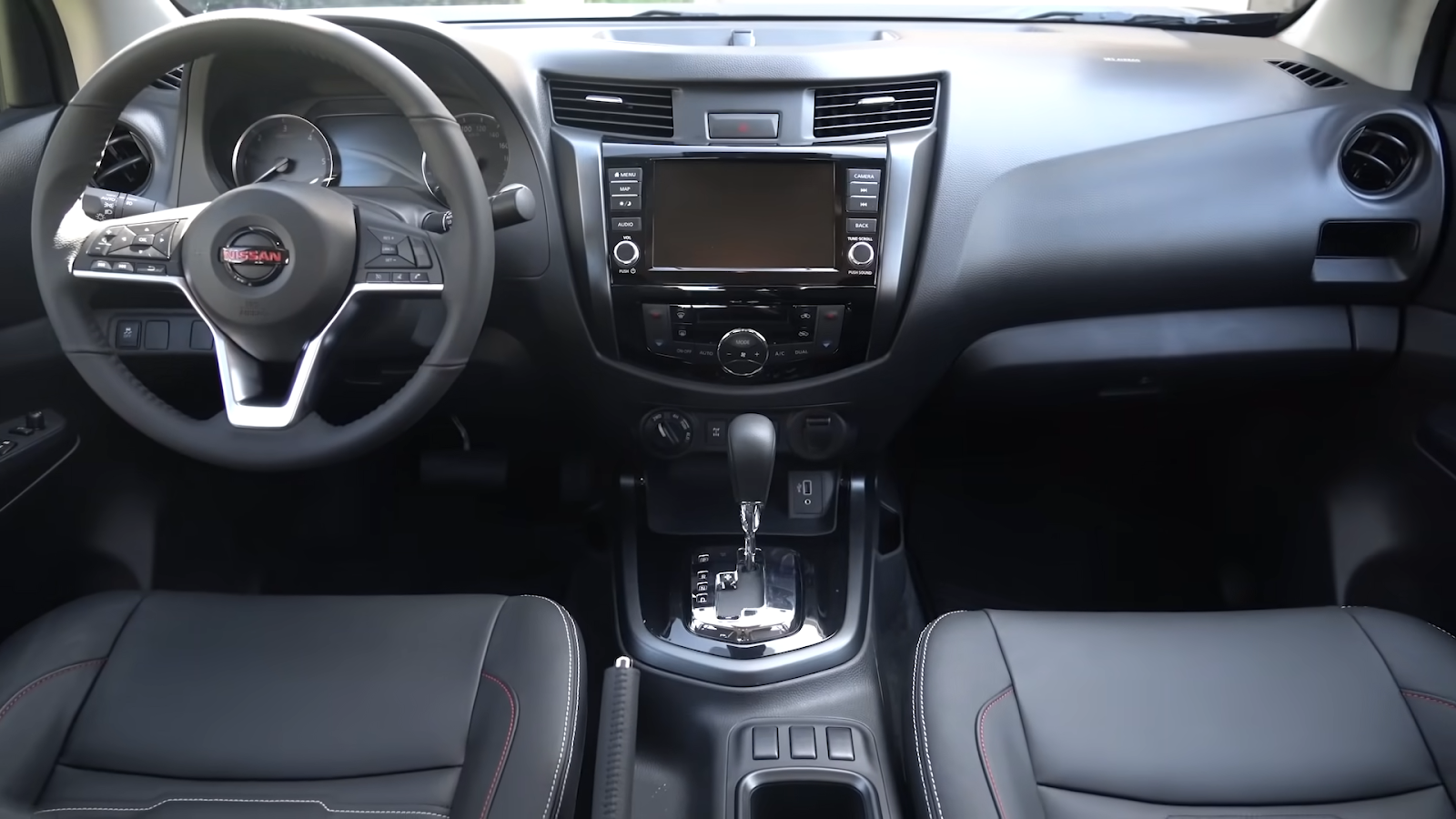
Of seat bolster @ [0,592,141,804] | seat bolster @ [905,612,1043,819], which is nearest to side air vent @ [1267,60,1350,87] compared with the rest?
seat bolster @ [905,612,1043,819]

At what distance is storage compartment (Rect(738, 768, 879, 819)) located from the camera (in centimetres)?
149

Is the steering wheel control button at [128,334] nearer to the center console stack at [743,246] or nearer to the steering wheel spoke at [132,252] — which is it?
the steering wheel spoke at [132,252]

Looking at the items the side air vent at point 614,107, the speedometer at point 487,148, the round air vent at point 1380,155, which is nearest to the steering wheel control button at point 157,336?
the speedometer at point 487,148

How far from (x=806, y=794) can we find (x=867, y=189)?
93cm

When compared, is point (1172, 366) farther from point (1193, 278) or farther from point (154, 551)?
point (154, 551)

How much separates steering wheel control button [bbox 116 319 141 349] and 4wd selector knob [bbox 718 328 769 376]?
0.88 m

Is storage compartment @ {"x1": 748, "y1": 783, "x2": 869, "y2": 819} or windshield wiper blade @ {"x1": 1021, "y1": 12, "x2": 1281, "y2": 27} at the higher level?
windshield wiper blade @ {"x1": 1021, "y1": 12, "x2": 1281, "y2": 27}

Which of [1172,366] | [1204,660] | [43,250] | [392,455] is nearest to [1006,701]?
[1204,660]

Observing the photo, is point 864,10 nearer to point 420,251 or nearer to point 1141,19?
point 1141,19

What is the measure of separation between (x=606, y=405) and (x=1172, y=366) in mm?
1020

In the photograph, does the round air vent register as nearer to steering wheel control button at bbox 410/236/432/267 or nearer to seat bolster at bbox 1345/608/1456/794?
seat bolster at bbox 1345/608/1456/794

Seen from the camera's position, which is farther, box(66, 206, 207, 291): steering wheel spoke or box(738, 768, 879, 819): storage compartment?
box(738, 768, 879, 819): storage compartment

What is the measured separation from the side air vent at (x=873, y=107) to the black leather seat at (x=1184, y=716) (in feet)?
2.47

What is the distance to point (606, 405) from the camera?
1.80 metres
